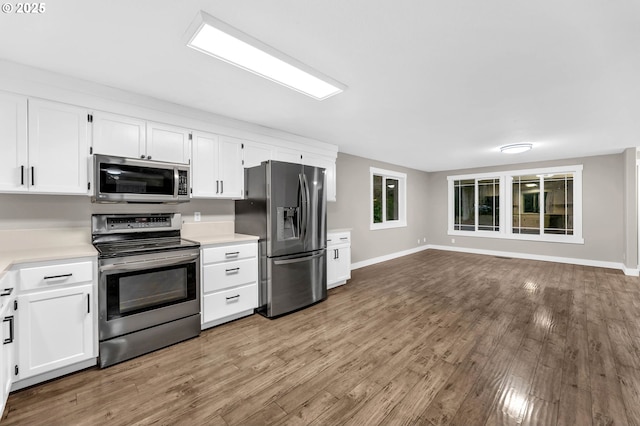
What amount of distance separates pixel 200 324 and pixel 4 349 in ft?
4.47

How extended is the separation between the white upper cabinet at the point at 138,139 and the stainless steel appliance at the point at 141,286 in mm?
666

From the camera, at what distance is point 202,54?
2.10 metres

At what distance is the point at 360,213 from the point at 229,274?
3594mm

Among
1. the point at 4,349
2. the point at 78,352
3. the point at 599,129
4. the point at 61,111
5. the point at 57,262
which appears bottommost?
the point at 78,352

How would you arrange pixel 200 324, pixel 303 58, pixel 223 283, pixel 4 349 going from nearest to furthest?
pixel 4 349
pixel 303 58
pixel 200 324
pixel 223 283

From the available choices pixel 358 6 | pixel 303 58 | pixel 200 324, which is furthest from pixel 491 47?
pixel 200 324

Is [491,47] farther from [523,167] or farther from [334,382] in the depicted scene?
[523,167]

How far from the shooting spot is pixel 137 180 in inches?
105

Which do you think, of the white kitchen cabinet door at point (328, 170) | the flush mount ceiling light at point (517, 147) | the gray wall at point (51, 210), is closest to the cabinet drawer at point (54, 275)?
the gray wall at point (51, 210)

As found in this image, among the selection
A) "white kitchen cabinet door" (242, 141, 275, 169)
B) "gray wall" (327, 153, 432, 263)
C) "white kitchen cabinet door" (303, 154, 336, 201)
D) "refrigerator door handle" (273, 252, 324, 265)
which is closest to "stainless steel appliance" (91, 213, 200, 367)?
"refrigerator door handle" (273, 252, 324, 265)

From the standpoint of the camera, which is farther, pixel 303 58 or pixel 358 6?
pixel 303 58

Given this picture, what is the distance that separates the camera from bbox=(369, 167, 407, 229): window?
21.7 ft

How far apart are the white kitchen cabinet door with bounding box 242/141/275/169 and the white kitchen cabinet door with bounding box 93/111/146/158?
1151 millimetres

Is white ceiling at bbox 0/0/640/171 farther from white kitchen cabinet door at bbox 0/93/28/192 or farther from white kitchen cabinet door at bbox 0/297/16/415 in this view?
white kitchen cabinet door at bbox 0/297/16/415
